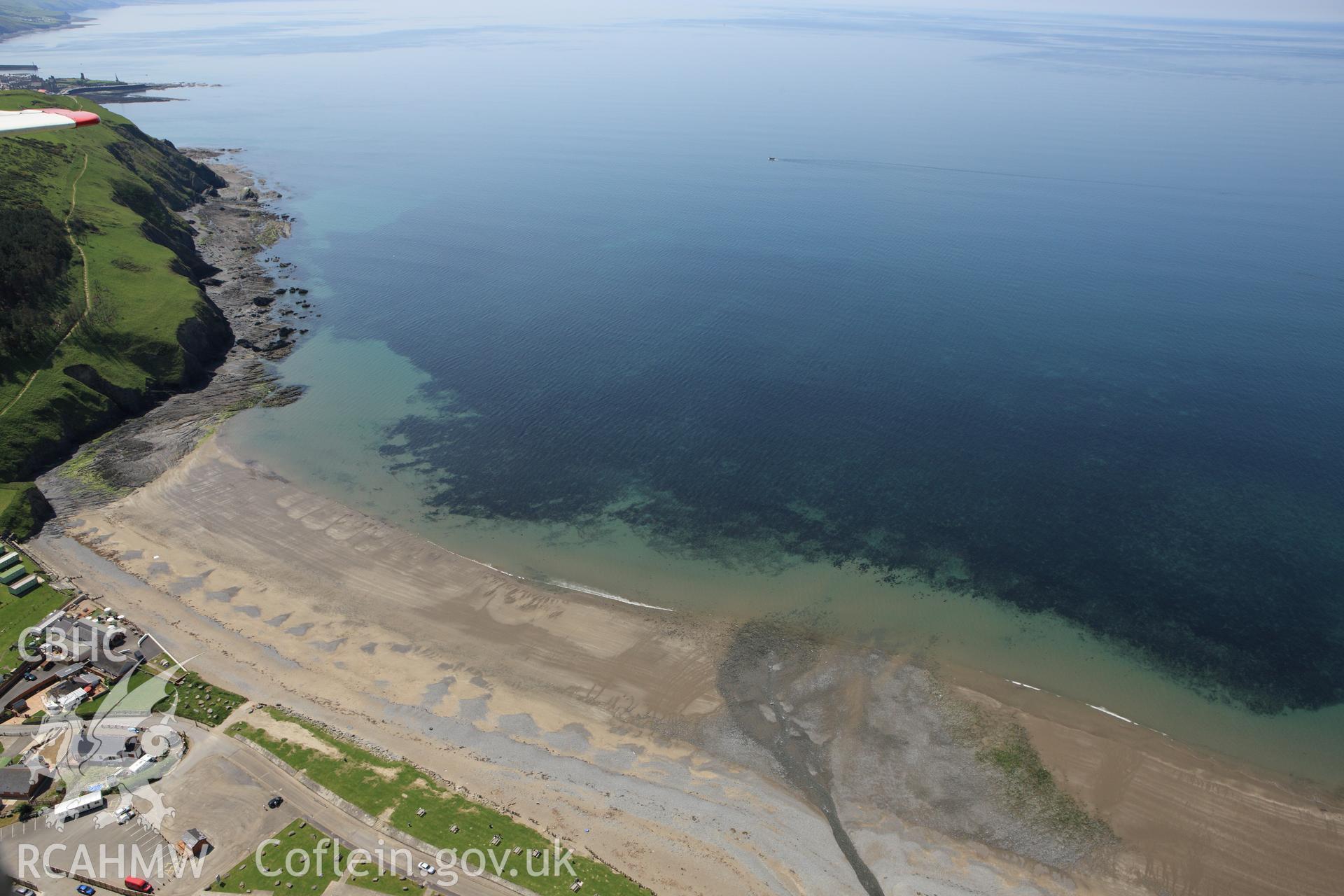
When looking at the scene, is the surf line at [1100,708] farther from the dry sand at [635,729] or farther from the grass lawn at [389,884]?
the grass lawn at [389,884]

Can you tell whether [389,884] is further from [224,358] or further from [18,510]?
[224,358]

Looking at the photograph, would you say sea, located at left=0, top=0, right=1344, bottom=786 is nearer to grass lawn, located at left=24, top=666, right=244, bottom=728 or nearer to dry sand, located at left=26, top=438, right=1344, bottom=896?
dry sand, located at left=26, top=438, right=1344, bottom=896

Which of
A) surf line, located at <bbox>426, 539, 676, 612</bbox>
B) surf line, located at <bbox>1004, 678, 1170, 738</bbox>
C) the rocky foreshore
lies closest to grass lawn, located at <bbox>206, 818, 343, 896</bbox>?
surf line, located at <bbox>426, 539, 676, 612</bbox>

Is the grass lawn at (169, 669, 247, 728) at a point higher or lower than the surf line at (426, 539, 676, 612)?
higher

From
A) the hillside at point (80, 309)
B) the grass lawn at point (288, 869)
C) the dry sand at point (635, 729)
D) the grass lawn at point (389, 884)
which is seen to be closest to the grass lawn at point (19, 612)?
the dry sand at point (635, 729)

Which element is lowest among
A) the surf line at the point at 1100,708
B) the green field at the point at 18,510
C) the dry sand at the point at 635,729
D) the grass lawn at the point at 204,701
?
the dry sand at the point at 635,729

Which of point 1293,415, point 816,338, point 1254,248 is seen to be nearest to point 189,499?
Answer: point 816,338

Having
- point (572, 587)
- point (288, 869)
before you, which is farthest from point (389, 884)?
point (572, 587)
